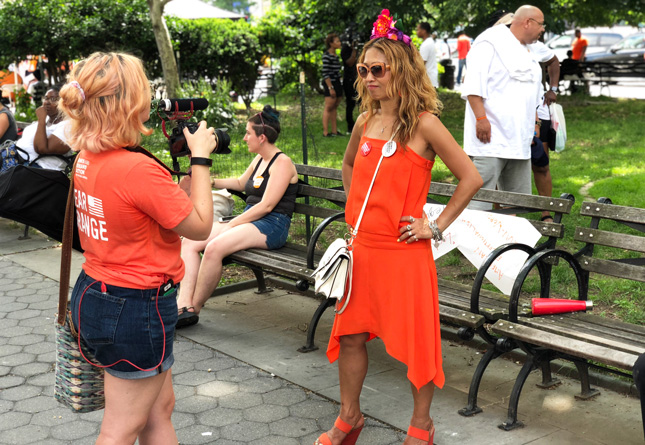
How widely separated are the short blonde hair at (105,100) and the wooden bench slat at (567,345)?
2.09 m

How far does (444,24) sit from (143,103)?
15340 millimetres

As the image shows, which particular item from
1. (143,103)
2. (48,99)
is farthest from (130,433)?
(48,99)

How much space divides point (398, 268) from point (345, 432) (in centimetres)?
78

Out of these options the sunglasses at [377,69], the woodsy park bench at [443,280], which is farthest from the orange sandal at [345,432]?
the sunglasses at [377,69]

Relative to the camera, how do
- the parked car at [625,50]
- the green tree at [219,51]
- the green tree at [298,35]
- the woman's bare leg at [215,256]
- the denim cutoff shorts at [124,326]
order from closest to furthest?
1. the denim cutoff shorts at [124,326]
2. the woman's bare leg at [215,256]
3. the green tree at [219,51]
4. the green tree at [298,35]
5. the parked car at [625,50]

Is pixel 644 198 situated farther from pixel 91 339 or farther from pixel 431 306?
pixel 91 339

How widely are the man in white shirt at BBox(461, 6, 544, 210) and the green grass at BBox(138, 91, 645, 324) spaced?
95 cm

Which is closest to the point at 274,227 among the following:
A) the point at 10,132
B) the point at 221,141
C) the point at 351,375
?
the point at 351,375

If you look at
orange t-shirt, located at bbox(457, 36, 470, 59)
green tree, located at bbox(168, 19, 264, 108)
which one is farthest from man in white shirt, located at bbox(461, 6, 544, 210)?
orange t-shirt, located at bbox(457, 36, 470, 59)

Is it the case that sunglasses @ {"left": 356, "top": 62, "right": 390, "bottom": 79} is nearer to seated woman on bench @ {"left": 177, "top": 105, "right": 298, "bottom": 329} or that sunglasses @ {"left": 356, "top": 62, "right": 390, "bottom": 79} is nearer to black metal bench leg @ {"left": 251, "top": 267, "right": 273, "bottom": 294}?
seated woman on bench @ {"left": 177, "top": 105, "right": 298, "bottom": 329}

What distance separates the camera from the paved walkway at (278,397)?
148 inches

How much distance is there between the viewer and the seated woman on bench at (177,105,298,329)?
5281 millimetres

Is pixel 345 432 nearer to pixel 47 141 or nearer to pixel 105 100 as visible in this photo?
pixel 105 100

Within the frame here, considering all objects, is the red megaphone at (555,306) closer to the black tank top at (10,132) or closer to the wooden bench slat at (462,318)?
the wooden bench slat at (462,318)
